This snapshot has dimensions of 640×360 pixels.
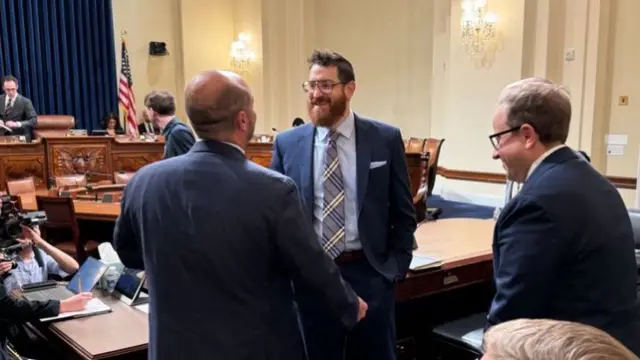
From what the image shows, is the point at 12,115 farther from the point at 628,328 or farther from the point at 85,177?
the point at 628,328

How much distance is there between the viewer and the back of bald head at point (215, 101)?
138 centimetres

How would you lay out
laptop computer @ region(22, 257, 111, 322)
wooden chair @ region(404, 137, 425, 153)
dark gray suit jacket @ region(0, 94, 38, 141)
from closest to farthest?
1. laptop computer @ region(22, 257, 111, 322)
2. wooden chair @ region(404, 137, 425, 153)
3. dark gray suit jacket @ region(0, 94, 38, 141)

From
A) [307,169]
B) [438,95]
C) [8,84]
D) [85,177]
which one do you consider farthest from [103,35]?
[307,169]

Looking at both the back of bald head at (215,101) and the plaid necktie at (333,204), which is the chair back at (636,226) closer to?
the plaid necktie at (333,204)

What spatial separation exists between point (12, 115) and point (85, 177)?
7.32 feet

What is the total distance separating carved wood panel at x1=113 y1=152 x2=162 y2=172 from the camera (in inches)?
280

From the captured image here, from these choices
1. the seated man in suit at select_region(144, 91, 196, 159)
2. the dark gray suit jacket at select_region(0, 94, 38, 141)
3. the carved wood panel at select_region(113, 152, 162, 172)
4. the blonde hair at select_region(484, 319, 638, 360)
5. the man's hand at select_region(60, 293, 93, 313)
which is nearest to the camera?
the blonde hair at select_region(484, 319, 638, 360)

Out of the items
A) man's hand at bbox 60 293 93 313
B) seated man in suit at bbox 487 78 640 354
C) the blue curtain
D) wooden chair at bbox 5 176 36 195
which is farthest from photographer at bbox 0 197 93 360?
the blue curtain

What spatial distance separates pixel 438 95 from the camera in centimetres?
848

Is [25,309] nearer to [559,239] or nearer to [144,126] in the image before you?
[559,239]

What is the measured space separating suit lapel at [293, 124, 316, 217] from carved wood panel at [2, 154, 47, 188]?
5.33m

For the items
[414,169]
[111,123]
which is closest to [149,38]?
[111,123]

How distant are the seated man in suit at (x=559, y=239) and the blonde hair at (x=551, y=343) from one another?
520 millimetres

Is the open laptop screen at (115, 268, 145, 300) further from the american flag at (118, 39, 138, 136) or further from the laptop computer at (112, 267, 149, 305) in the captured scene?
the american flag at (118, 39, 138, 136)
